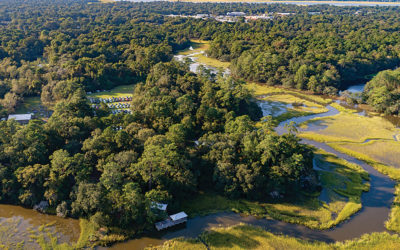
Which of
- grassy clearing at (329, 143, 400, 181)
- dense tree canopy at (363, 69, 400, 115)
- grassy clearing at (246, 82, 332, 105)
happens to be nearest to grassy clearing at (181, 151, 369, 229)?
grassy clearing at (329, 143, 400, 181)

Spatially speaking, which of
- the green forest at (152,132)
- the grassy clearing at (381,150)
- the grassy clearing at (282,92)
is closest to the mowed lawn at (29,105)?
the green forest at (152,132)

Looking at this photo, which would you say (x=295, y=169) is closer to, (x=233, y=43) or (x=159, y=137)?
(x=159, y=137)

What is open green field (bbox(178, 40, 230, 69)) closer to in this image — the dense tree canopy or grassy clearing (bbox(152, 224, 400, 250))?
the dense tree canopy

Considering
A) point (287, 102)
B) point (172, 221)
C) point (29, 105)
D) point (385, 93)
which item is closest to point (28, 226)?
point (172, 221)

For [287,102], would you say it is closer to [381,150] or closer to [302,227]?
[381,150]

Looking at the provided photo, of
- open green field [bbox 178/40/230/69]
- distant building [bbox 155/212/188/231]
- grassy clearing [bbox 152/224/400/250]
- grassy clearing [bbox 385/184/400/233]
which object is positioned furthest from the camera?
open green field [bbox 178/40/230/69]

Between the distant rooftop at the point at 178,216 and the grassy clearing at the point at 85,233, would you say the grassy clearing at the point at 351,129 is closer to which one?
the distant rooftop at the point at 178,216

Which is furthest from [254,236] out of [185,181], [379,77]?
[379,77]
